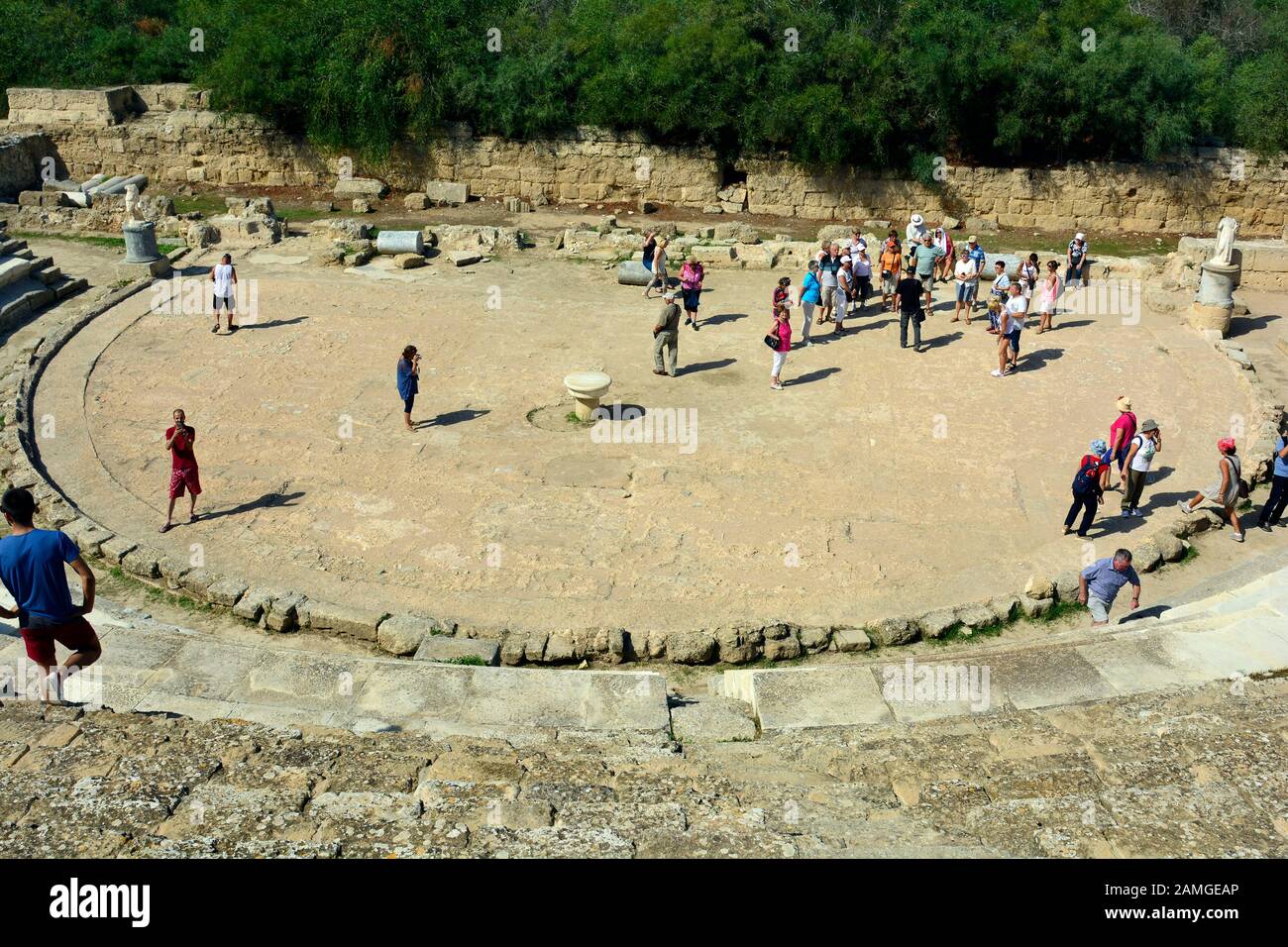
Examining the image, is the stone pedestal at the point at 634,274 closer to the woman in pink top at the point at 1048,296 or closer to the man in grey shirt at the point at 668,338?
the man in grey shirt at the point at 668,338

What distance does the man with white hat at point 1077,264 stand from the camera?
22.1 metres

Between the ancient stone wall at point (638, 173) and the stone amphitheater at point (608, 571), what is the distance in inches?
199

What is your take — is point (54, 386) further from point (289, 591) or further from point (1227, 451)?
point (1227, 451)

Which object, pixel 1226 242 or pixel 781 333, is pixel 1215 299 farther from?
pixel 781 333

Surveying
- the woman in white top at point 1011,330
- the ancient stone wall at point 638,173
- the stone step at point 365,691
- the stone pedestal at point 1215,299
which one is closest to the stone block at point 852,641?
the stone step at point 365,691

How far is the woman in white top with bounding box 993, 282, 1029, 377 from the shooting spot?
683 inches

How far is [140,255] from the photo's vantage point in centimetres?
2255

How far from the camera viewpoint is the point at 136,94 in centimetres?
3334

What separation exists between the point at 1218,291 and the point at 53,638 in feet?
63.4

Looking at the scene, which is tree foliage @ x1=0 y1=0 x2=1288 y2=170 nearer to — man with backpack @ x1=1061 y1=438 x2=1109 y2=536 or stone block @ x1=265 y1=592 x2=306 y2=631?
man with backpack @ x1=1061 y1=438 x2=1109 y2=536

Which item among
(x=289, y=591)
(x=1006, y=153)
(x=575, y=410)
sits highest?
(x=1006, y=153)

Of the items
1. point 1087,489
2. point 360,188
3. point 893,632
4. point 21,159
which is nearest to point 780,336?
point 1087,489
